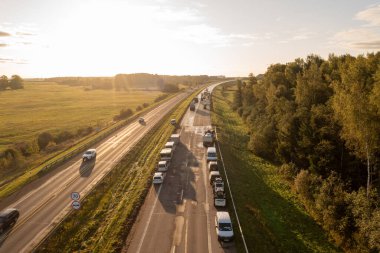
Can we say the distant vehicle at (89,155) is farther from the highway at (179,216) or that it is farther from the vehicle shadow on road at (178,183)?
the highway at (179,216)

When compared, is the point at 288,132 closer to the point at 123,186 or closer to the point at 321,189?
the point at 321,189

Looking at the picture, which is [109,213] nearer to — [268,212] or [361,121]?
[268,212]

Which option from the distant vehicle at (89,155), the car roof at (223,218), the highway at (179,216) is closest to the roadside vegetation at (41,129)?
the distant vehicle at (89,155)

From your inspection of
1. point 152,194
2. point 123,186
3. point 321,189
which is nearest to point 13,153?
point 123,186

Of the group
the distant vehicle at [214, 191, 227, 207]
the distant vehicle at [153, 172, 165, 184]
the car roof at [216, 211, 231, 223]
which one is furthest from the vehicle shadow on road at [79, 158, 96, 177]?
the car roof at [216, 211, 231, 223]

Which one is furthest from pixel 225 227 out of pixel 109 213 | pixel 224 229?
pixel 109 213

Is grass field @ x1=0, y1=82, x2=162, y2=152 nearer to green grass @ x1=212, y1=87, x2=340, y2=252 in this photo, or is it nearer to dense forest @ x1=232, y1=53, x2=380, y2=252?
green grass @ x1=212, y1=87, x2=340, y2=252

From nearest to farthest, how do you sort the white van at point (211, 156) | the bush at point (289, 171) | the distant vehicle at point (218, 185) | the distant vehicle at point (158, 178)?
the distant vehicle at point (218, 185)
the distant vehicle at point (158, 178)
the bush at point (289, 171)
the white van at point (211, 156)
